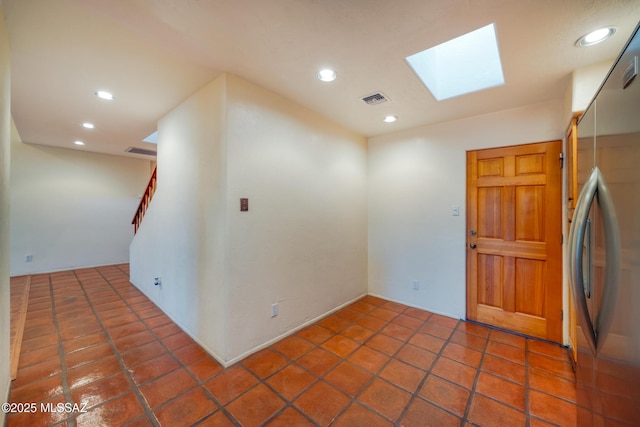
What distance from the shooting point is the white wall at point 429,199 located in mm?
2621

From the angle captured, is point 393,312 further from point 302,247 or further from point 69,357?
point 69,357

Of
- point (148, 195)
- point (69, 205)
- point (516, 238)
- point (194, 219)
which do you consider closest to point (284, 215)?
point (194, 219)

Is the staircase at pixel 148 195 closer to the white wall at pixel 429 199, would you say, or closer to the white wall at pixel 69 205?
the white wall at pixel 69 205

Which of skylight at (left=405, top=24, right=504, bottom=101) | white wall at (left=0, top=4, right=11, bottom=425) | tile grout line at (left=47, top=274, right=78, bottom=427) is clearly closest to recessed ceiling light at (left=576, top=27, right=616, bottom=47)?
skylight at (left=405, top=24, right=504, bottom=101)

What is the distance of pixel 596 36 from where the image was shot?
153 centimetres

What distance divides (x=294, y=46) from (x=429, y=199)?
2.31 meters

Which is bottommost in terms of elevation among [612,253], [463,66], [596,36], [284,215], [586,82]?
[612,253]

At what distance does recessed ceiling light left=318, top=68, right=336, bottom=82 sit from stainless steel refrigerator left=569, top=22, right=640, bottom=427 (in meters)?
1.56

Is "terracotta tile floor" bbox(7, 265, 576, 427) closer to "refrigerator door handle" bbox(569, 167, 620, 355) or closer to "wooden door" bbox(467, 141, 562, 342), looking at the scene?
"wooden door" bbox(467, 141, 562, 342)

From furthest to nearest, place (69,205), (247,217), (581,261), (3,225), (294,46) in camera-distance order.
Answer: (69,205) → (247,217) → (294,46) → (3,225) → (581,261)

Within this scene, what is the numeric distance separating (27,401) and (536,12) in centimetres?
391

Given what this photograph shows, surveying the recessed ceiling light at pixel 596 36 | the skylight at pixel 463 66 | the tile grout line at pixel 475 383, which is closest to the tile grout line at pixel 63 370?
the tile grout line at pixel 475 383

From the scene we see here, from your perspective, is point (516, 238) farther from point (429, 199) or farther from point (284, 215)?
point (284, 215)

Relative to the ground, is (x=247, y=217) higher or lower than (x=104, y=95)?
lower
